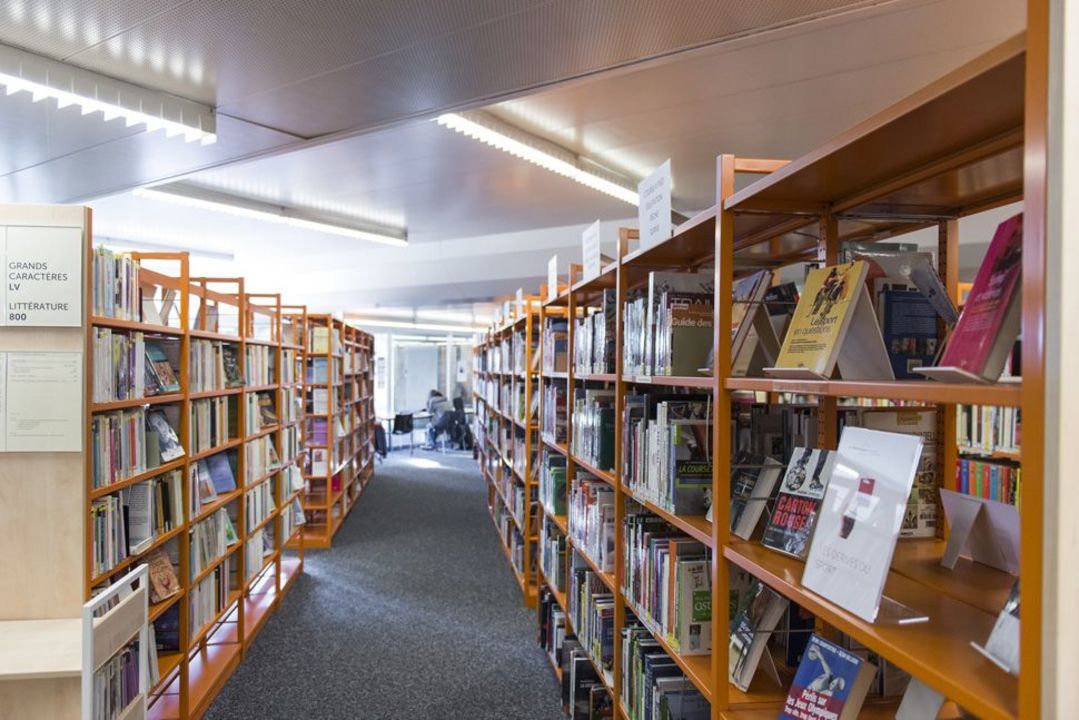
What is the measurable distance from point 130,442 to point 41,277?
721 mm

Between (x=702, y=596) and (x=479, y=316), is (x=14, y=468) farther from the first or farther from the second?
(x=479, y=316)

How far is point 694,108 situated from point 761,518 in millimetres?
3169

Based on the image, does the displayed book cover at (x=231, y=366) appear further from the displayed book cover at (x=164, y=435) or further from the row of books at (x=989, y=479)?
the row of books at (x=989, y=479)

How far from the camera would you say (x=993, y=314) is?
0.90m

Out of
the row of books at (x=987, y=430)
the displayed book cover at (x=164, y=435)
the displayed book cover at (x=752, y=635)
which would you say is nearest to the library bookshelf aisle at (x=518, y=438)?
the displayed book cover at (x=164, y=435)

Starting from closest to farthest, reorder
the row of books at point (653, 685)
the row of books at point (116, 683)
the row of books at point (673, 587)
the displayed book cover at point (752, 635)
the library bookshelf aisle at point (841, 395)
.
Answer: the library bookshelf aisle at point (841, 395)
the displayed book cover at point (752, 635)
the row of books at point (673, 587)
the row of books at point (653, 685)
the row of books at point (116, 683)

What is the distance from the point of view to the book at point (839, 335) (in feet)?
3.96

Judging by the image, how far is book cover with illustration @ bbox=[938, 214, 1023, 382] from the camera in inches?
35.0

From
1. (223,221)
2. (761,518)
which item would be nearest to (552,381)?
(761,518)

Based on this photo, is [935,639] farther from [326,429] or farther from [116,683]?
[326,429]

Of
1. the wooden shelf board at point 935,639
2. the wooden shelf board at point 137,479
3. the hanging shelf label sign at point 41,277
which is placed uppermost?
the hanging shelf label sign at point 41,277

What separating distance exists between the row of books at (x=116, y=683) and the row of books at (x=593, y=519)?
1697mm

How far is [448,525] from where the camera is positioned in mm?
7102

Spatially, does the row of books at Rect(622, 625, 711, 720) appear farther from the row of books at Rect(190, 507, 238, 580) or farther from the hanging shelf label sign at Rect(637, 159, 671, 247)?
the row of books at Rect(190, 507, 238, 580)
